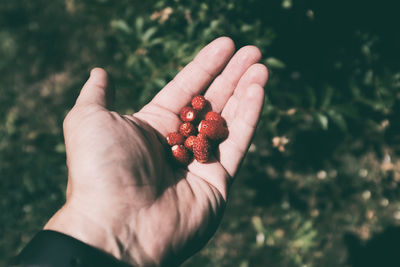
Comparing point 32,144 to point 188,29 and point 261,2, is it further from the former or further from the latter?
point 261,2

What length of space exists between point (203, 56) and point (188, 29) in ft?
0.92

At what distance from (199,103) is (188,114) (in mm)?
143

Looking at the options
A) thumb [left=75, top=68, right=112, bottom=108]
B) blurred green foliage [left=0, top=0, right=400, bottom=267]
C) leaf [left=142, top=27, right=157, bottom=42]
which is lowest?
blurred green foliage [left=0, top=0, right=400, bottom=267]

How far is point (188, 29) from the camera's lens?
2.76m

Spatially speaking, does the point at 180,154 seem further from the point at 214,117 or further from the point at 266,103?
the point at 266,103

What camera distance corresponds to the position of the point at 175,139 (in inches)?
108

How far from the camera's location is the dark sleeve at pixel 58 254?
187 centimetres

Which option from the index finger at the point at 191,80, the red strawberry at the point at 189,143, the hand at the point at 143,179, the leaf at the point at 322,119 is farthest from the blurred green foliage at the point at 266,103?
the red strawberry at the point at 189,143

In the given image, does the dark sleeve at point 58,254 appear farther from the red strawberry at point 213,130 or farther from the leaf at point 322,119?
the leaf at point 322,119

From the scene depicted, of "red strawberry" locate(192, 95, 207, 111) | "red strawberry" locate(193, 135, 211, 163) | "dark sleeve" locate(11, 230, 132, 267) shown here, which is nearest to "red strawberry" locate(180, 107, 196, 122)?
"red strawberry" locate(192, 95, 207, 111)

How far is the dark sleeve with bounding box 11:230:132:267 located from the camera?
6.12 ft

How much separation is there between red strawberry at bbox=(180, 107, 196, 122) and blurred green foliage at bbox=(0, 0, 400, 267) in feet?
1.14

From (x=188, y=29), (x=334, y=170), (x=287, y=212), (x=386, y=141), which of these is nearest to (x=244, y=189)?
(x=287, y=212)

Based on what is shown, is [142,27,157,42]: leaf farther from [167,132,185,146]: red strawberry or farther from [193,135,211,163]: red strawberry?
[193,135,211,163]: red strawberry
